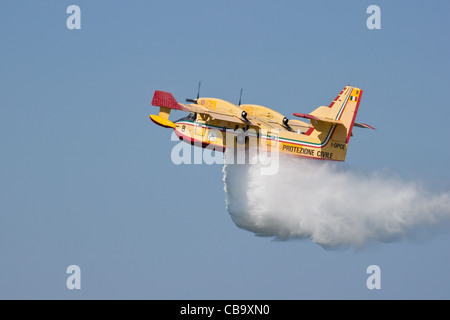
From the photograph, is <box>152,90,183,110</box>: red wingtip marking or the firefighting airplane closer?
<box>152,90,183,110</box>: red wingtip marking

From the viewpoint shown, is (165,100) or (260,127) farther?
(260,127)

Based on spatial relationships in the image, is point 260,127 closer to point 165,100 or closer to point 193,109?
point 193,109

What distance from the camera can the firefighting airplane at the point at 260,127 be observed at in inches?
1911

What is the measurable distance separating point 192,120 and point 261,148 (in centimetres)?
312

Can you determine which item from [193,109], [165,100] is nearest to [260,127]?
[193,109]

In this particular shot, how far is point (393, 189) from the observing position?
4891 centimetres

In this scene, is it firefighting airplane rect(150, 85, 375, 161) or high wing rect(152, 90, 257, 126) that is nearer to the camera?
high wing rect(152, 90, 257, 126)

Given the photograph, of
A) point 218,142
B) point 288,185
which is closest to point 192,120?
point 218,142

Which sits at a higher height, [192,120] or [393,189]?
[192,120]

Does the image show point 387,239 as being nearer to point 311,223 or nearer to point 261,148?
point 311,223

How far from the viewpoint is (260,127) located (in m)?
49.0

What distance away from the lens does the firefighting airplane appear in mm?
48531

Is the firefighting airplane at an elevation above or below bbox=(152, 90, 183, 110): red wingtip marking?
below

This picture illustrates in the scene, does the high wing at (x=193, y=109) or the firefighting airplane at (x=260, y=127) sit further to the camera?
the firefighting airplane at (x=260, y=127)
